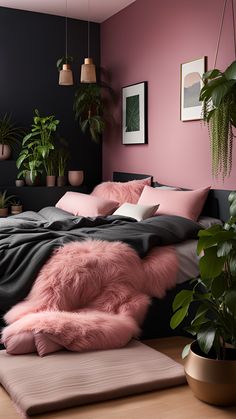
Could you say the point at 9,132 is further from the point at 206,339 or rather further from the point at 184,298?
the point at 206,339

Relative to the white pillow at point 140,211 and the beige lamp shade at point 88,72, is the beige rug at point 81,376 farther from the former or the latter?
the beige lamp shade at point 88,72

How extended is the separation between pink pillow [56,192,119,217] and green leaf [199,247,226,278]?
2431mm

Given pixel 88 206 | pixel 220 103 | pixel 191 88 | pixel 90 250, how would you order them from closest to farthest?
pixel 220 103 < pixel 90 250 < pixel 191 88 < pixel 88 206

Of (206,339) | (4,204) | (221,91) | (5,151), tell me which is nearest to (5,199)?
(4,204)

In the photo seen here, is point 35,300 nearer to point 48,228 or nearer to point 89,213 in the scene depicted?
point 48,228

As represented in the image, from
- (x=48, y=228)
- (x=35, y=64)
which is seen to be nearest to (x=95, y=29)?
(x=35, y=64)

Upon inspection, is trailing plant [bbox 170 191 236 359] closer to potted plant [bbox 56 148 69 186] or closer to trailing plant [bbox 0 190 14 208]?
trailing plant [bbox 0 190 14 208]

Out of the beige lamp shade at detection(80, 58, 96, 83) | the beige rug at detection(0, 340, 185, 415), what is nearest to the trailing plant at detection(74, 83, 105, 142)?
the beige lamp shade at detection(80, 58, 96, 83)

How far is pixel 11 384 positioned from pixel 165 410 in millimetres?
698

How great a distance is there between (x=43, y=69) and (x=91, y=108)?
71 cm

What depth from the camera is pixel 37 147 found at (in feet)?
18.3

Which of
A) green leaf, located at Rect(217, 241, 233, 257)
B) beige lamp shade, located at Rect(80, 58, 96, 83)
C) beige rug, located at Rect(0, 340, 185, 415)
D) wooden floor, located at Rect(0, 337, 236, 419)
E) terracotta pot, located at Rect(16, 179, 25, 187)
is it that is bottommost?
wooden floor, located at Rect(0, 337, 236, 419)

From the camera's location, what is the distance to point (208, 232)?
2.29 meters

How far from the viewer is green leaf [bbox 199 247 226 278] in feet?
7.39
